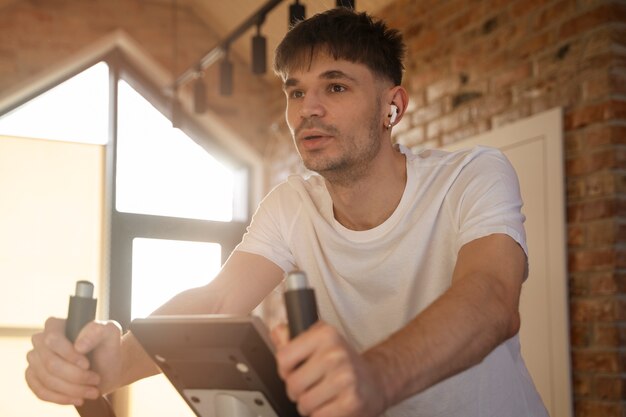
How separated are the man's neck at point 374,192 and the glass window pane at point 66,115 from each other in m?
3.31

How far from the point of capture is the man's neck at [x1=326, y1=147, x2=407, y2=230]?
5.34 feet

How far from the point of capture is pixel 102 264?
14.7 ft

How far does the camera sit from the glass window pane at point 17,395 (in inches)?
147

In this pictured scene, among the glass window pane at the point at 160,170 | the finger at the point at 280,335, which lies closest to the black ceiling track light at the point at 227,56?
the glass window pane at the point at 160,170

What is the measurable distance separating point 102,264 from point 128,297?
0.31 m

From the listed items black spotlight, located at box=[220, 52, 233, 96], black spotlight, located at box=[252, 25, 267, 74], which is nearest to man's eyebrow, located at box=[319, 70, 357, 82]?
black spotlight, located at box=[252, 25, 267, 74]

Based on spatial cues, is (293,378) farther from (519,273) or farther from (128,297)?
(128,297)

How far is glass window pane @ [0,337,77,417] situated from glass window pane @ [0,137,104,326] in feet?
0.71

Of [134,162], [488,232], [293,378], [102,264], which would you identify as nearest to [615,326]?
[488,232]

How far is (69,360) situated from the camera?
1.07 metres

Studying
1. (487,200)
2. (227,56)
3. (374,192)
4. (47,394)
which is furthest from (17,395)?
(487,200)

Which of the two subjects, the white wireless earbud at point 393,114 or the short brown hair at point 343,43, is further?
the white wireless earbud at point 393,114

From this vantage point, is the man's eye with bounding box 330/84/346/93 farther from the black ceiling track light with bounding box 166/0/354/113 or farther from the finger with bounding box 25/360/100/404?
the black ceiling track light with bounding box 166/0/354/113

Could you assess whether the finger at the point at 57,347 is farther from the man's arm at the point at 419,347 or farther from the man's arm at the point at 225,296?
the man's arm at the point at 419,347
